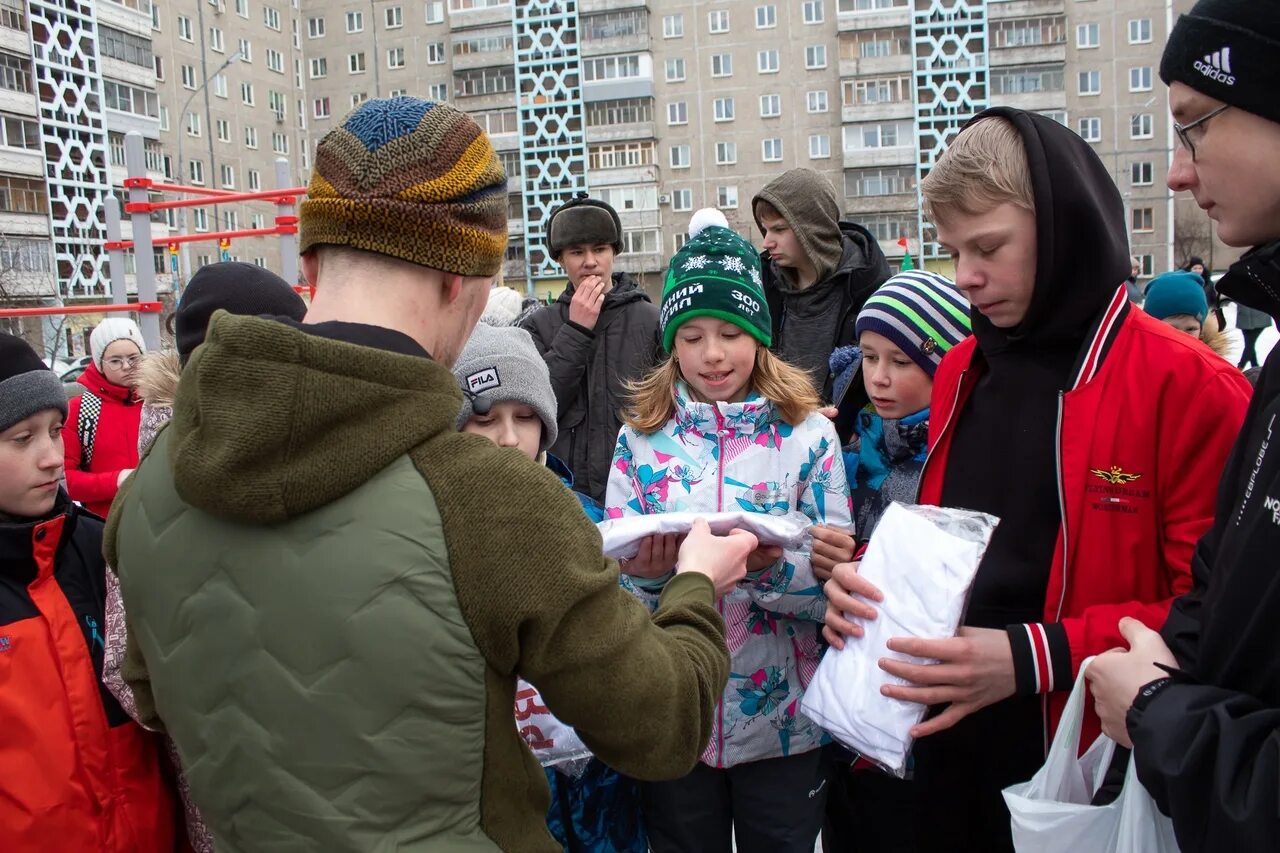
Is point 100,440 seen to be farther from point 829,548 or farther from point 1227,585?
point 1227,585

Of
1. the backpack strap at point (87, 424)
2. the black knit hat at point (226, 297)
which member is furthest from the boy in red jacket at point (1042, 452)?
the backpack strap at point (87, 424)

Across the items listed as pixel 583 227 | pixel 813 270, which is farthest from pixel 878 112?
pixel 813 270

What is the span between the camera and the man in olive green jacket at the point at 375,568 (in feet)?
3.88

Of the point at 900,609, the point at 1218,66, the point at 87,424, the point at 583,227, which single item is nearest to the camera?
the point at 1218,66

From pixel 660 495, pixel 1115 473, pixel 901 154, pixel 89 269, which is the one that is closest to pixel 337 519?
pixel 1115 473

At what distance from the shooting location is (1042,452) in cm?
198

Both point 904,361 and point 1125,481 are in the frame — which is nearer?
point 1125,481

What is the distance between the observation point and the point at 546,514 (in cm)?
122

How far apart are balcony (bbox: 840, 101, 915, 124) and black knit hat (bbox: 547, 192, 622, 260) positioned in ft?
138

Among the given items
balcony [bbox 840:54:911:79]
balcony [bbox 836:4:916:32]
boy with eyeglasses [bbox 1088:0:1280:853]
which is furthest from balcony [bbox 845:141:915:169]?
boy with eyeglasses [bbox 1088:0:1280:853]

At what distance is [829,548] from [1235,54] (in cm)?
134

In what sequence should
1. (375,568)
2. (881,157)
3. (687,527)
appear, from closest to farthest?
(375,568) → (687,527) → (881,157)

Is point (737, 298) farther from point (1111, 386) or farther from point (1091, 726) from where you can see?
point (1091, 726)

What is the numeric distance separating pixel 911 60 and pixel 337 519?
46264 millimetres
